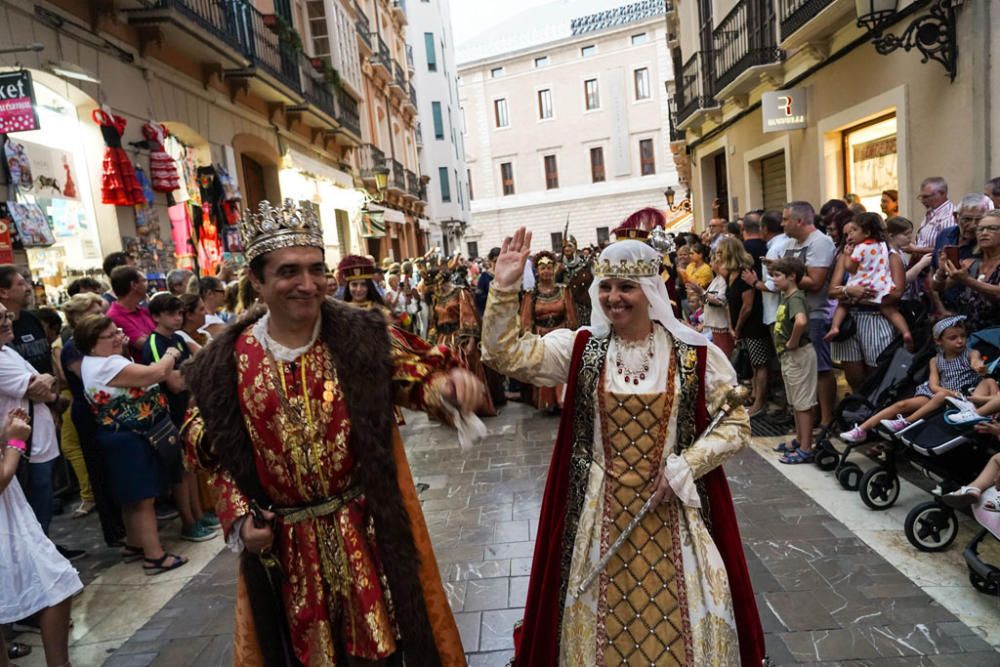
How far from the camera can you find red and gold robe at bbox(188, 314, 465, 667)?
2.19m

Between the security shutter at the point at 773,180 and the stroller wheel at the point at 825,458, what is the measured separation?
316 inches

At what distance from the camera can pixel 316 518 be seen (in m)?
2.22

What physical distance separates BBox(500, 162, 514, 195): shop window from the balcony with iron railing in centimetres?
1662

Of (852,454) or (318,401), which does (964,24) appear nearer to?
(852,454)

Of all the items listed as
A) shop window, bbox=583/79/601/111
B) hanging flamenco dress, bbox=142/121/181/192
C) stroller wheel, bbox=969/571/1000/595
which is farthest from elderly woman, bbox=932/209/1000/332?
shop window, bbox=583/79/601/111

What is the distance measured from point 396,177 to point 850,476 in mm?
23125

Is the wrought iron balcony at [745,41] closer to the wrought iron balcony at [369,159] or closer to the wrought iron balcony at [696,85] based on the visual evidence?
the wrought iron balcony at [696,85]

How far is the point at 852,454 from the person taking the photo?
5.60 m

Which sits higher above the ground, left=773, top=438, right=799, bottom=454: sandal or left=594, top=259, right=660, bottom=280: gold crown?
left=594, top=259, right=660, bottom=280: gold crown

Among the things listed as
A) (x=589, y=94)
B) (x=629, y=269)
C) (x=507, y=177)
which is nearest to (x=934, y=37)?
(x=629, y=269)

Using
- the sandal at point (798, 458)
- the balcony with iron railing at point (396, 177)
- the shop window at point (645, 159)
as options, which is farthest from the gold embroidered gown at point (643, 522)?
the shop window at point (645, 159)

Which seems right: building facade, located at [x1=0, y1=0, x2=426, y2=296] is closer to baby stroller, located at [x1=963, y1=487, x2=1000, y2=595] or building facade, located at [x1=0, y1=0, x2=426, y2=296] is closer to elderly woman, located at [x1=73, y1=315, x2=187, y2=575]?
elderly woman, located at [x1=73, y1=315, x2=187, y2=575]

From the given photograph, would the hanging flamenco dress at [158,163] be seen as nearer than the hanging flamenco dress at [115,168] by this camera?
No

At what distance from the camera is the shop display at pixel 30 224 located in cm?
576
